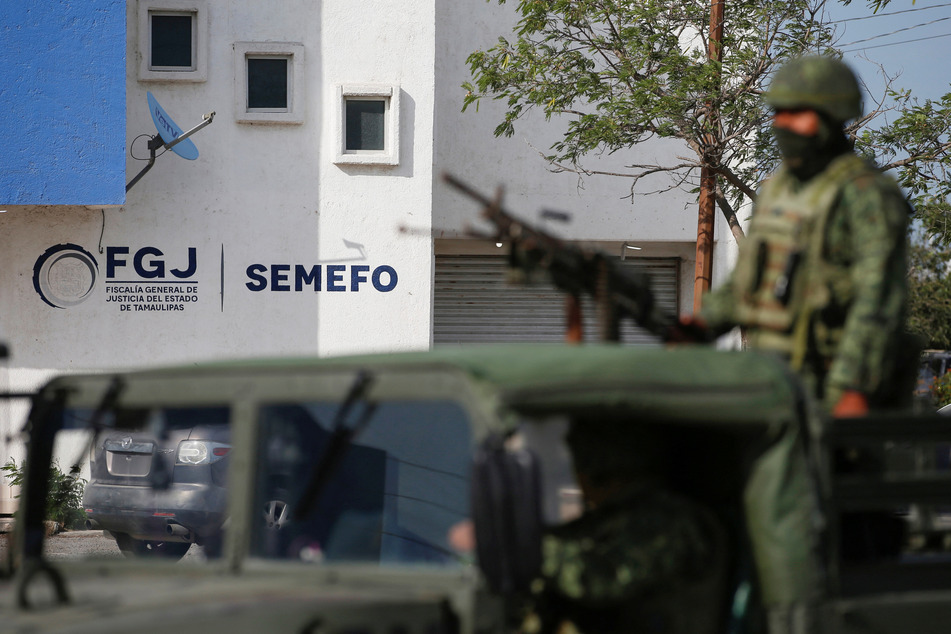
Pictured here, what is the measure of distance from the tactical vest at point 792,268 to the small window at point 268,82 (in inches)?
440

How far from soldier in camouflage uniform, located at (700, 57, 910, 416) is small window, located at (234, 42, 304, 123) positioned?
11153mm

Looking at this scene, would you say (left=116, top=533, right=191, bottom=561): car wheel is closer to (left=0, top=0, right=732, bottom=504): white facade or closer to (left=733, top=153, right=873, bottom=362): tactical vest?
(left=733, top=153, right=873, bottom=362): tactical vest

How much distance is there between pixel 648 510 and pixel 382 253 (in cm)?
1149

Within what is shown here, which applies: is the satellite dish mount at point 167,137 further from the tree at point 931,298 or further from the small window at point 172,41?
the tree at point 931,298

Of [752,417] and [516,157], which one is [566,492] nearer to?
→ [752,417]

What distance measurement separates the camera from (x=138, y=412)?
3.19 m

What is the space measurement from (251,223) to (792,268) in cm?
A: 1136

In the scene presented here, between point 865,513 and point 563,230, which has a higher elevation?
point 563,230

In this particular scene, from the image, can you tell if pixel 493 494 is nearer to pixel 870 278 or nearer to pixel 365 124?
pixel 870 278

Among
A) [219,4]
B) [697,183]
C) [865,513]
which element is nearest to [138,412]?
[865,513]

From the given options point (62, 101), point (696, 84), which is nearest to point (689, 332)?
point (696, 84)

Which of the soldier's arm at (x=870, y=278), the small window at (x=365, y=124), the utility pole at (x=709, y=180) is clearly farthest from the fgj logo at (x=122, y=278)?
the soldier's arm at (x=870, y=278)

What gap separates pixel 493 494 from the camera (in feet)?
7.22

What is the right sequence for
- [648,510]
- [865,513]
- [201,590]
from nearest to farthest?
[201,590], [648,510], [865,513]
